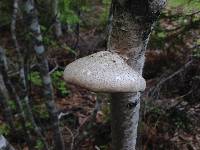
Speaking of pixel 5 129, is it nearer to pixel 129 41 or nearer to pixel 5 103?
pixel 5 103

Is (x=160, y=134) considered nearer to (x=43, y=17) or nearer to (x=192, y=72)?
(x=192, y=72)

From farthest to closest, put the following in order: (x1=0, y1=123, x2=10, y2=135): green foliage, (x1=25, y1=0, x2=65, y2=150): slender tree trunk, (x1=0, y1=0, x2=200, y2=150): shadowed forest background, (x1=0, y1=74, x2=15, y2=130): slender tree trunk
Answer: (x1=0, y1=123, x2=10, y2=135): green foliage, (x1=0, y1=74, x2=15, y2=130): slender tree trunk, (x1=0, y1=0, x2=200, y2=150): shadowed forest background, (x1=25, y1=0, x2=65, y2=150): slender tree trunk

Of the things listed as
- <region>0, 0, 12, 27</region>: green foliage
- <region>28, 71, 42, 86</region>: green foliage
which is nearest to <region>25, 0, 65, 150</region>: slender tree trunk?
<region>28, 71, 42, 86</region>: green foliage

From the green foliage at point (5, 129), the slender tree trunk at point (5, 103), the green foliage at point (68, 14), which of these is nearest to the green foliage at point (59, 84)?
the green foliage at point (68, 14)

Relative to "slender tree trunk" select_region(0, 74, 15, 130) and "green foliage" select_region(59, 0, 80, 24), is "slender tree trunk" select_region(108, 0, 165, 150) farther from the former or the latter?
"green foliage" select_region(59, 0, 80, 24)

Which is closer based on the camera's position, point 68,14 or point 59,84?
point 59,84

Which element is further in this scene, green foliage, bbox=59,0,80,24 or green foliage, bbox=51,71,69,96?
green foliage, bbox=59,0,80,24

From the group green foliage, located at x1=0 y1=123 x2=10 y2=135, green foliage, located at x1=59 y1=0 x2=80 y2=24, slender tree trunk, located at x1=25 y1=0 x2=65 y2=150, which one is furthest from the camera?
green foliage, located at x1=59 y1=0 x2=80 y2=24

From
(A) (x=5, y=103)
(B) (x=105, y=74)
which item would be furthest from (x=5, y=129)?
(B) (x=105, y=74)
